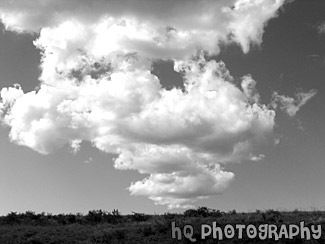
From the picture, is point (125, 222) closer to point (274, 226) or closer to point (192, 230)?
point (192, 230)

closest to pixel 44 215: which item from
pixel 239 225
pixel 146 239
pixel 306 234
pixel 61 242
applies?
pixel 61 242

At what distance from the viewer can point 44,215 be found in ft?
125

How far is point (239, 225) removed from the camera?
26.0m

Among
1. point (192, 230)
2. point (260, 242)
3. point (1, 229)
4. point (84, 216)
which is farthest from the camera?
Result: point (84, 216)

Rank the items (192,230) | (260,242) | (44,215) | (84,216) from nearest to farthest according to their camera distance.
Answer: (260,242), (192,230), (84,216), (44,215)

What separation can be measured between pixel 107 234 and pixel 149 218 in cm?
630

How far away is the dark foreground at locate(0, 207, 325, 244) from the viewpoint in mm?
24438

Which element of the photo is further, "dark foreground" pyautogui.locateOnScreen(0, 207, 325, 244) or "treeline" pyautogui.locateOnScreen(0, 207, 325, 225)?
"treeline" pyautogui.locateOnScreen(0, 207, 325, 225)

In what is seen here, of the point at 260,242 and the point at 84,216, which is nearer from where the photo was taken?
the point at 260,242

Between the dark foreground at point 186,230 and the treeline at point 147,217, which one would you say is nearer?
the dark foreground at point 186,230

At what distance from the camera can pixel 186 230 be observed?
85.0 feet

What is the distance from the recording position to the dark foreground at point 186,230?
2444 centimetres

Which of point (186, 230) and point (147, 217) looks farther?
point (147, 217)

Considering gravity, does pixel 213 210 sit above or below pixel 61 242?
above
